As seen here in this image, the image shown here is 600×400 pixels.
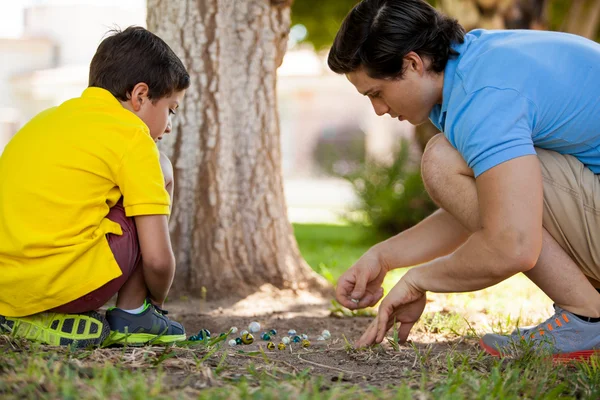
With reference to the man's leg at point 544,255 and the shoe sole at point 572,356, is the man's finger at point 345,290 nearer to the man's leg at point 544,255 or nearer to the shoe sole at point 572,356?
the man's leg at point 544,255

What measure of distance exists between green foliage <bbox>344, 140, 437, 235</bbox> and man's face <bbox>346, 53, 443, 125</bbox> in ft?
13.8

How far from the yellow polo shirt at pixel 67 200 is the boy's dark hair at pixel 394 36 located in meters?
0.76

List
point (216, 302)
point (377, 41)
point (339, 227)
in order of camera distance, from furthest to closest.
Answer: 1. point (339, 227)
2. point (216, 302)
3. point (377, 41)

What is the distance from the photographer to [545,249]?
2252 millimetres

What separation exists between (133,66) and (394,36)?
91 centimetres

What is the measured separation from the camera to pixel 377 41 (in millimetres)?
2264

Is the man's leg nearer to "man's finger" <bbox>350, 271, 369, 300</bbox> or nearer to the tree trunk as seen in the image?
"man's finger" <bbox>350, 271, 369, 300</bbox>

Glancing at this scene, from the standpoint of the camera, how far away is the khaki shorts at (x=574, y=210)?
7.46ft

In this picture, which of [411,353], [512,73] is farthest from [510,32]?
[411,353]

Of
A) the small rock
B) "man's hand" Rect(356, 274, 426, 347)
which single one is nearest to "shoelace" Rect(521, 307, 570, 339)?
"man's hand" Rect(356, 274, 426, 347)

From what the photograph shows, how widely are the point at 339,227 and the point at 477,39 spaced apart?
→ 257 inches

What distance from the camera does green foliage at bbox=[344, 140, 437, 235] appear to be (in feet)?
21.9

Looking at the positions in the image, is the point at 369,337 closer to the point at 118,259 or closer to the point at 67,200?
the point at 118,259

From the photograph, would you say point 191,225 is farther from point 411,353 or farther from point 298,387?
point 298,387
